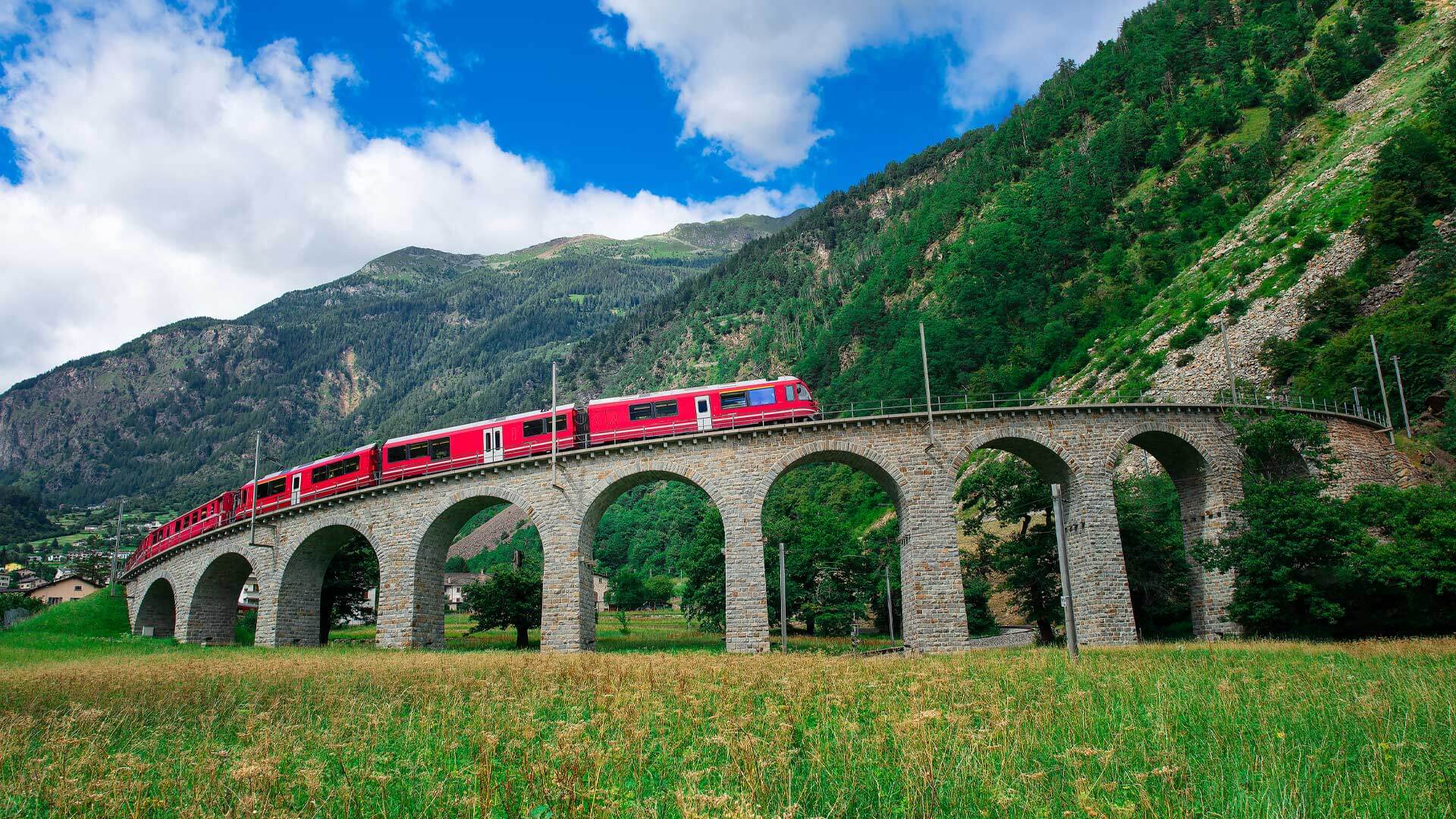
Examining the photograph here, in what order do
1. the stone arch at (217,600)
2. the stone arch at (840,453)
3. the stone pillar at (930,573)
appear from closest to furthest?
the stone pillar at (930,573) → the stone arch at (840,453) → the stone arch at (217,600)

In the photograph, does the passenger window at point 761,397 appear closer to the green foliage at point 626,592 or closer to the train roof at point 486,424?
the train roof at point 486,424

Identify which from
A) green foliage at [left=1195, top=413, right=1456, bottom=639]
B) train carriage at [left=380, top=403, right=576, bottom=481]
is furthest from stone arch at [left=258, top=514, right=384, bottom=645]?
green foliage at [left=1195, top=413, right=1456, bottom=639]

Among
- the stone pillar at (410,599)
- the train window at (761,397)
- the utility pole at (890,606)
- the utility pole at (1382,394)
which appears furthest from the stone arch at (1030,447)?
the stone pillar at (410,599)

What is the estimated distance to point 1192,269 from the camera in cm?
6681

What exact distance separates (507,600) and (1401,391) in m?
50.8

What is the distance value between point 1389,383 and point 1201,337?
12.1 metres

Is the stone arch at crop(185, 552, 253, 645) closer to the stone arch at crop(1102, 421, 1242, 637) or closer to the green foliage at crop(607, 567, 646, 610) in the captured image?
the green foliage at crop(607, 567, 646, 610)

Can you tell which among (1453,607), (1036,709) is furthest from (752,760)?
(1453,607)

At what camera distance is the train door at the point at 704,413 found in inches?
1242

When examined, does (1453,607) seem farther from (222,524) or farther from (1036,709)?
(222,524)

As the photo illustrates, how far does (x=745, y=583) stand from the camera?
29516 mm

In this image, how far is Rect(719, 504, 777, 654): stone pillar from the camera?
94.2ft

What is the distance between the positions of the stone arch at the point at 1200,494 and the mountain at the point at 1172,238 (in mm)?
20166

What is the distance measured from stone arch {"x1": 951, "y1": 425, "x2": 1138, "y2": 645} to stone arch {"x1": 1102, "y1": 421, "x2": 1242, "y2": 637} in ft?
3.75
